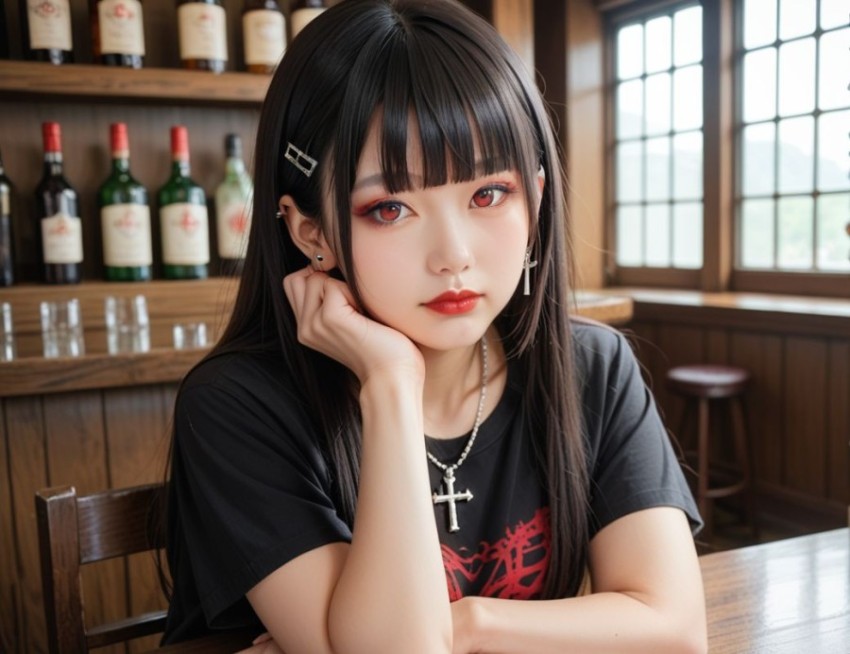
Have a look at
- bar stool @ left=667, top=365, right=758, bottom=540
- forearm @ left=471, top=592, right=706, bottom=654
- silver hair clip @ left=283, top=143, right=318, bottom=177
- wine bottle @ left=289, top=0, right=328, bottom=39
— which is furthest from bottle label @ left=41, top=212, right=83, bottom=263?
bar stool @ left=667, top=365, right=758, bottom=540

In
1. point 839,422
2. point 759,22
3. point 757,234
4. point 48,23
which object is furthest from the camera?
point 757,234

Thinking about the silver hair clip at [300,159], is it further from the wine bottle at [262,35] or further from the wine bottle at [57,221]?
the wine bottle at [262,35]

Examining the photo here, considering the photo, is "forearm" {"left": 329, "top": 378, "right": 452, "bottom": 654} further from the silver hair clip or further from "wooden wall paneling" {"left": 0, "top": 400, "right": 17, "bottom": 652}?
"wooden wall paneling" {"left": 0, "top": 400, "right": 17, "bottom": 652}

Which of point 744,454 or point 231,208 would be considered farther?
point 744,454

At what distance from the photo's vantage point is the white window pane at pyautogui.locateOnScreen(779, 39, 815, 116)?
3109mm

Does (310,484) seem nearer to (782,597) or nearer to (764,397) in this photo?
(782,597)

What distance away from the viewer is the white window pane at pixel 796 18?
3.09 m

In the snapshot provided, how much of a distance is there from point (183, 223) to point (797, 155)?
2245 mm

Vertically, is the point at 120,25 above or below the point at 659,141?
above

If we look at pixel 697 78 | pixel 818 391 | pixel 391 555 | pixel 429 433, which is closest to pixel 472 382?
pixel 429 433

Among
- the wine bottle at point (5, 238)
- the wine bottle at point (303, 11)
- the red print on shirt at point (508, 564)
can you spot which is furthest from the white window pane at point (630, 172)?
the red print on shirt at point (508, 564)

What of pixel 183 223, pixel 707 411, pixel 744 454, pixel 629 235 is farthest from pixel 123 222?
pixel 629 235

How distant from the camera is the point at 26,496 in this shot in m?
1.69

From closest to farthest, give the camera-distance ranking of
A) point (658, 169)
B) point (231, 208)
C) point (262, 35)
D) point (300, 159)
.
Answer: point (300, 159) → point (262, 35) → point (231, 208) → point (658, 169)
